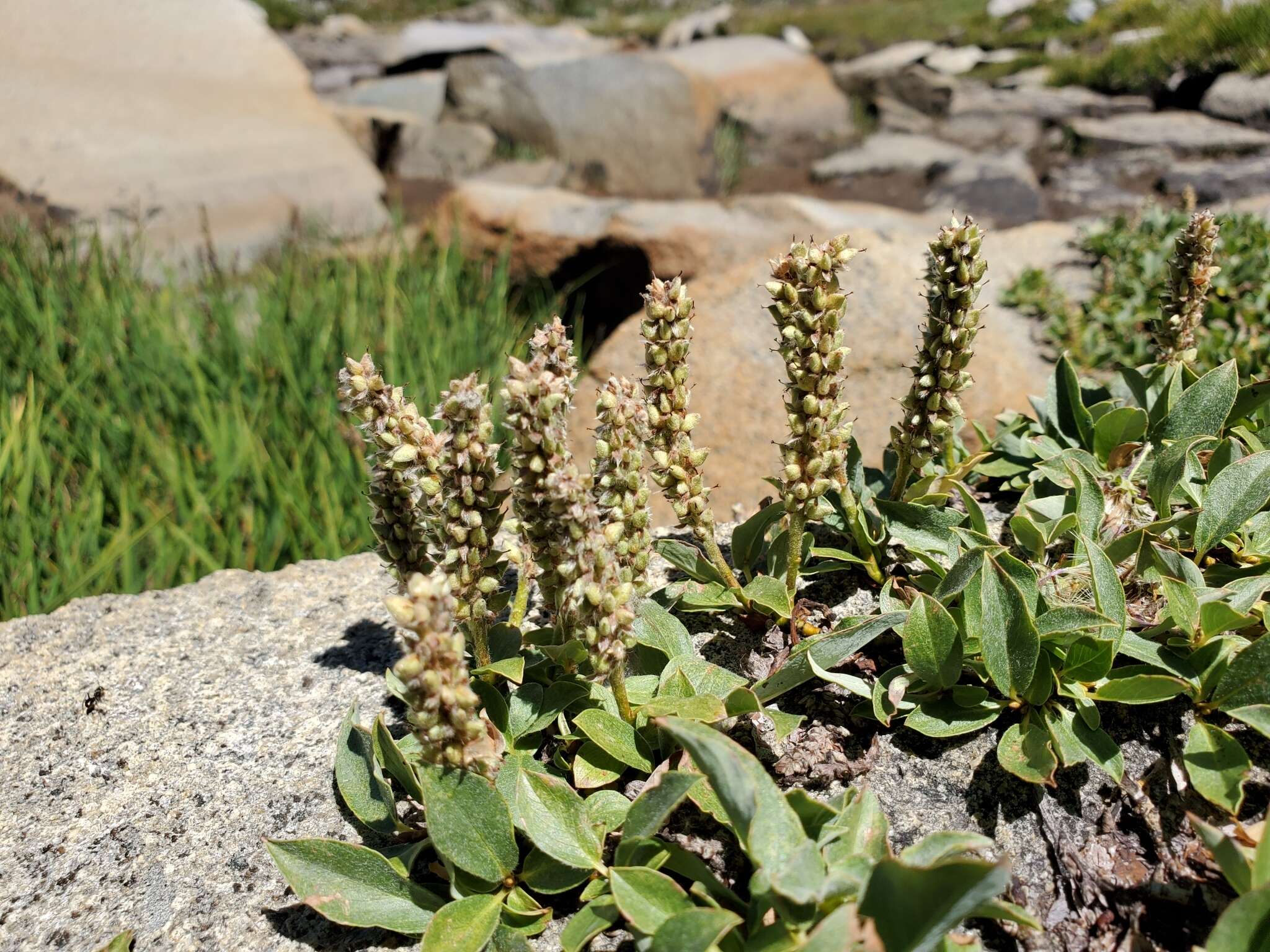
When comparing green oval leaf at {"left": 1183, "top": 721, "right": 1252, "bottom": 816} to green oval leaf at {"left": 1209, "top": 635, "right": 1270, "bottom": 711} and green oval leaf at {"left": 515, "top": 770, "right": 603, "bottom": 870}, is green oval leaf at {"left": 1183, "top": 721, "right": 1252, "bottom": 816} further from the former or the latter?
green oval leaf at {"left": 515, "top": 770, "right": 603, "bottom": 870}

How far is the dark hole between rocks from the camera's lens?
253 inches

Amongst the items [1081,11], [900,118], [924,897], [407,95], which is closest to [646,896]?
[924,897]

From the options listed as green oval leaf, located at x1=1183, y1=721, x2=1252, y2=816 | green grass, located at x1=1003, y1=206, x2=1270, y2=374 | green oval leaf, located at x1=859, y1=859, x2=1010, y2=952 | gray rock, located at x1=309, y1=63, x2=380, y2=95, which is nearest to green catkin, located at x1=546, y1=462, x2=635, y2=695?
green oval leaf, located at x1=859, y1=859, x2=1010, y2=952

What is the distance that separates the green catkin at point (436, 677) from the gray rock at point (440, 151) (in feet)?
36.4

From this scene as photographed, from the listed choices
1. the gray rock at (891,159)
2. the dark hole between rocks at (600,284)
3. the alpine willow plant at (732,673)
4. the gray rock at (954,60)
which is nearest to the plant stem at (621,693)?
the alpine willow plant at (732,673)

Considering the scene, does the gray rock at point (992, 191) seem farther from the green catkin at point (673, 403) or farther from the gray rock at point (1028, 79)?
the gray rock at point (1028, 79)

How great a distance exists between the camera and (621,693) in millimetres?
1873

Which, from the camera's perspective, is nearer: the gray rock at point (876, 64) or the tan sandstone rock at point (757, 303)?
the tan sandstone rock at point (757, 303)

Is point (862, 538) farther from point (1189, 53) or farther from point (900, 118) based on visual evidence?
point (1189, 53)

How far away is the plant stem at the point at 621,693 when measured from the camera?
6.00 ft

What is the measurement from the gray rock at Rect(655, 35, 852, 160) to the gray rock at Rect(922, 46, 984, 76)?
192 inches

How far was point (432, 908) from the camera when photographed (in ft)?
5.62

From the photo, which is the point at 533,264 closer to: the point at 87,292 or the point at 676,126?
the point at 87,292

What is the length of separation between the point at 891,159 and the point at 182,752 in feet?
A: 35.1
